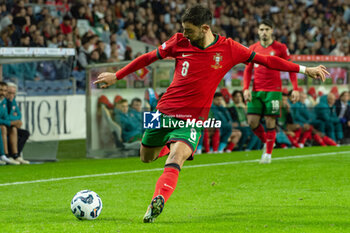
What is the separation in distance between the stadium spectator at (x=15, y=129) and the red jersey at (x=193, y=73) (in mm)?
6004

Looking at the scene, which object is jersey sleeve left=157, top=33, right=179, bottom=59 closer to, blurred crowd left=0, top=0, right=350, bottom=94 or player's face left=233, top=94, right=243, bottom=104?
blurred crowd left=0, top=0, right=350, bottom=94

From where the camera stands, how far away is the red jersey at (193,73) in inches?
231

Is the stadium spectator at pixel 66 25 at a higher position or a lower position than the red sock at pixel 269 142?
higher

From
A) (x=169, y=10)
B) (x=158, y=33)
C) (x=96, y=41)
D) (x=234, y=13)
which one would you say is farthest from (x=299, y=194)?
(x=234, y=13)

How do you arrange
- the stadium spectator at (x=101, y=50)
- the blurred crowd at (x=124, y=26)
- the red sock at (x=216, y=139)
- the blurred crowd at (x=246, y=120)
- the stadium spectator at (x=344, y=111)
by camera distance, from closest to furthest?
1. the blurred crowd at (x=246, y=120)
2. the red sock at (x=216, y=139)
3. the stadium spectator at (x=344, y=111)
4. the blurred crowd at (x=124, y=26)
5. the stadium spectator at (x=101, y=50)

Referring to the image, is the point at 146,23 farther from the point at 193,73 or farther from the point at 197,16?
the point at 197,16

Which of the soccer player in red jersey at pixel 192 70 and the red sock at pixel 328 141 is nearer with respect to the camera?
the soccer player in red jersey at pixel 192 70

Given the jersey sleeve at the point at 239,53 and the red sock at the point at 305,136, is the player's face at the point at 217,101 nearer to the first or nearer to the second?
the red sock at the point at 305,136

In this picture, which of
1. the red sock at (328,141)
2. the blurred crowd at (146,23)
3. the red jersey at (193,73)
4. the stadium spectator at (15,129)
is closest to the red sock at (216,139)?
the red sock at (328,141)

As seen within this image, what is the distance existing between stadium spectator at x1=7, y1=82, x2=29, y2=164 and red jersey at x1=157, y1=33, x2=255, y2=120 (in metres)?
6.00

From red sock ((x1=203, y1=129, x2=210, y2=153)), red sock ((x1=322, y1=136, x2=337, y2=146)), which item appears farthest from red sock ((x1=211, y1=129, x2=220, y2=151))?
red sock ((x1=322, y1=136, x2=337, y2=146))

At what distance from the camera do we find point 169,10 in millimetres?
21875

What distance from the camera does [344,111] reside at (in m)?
15.1

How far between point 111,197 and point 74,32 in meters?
10.9
